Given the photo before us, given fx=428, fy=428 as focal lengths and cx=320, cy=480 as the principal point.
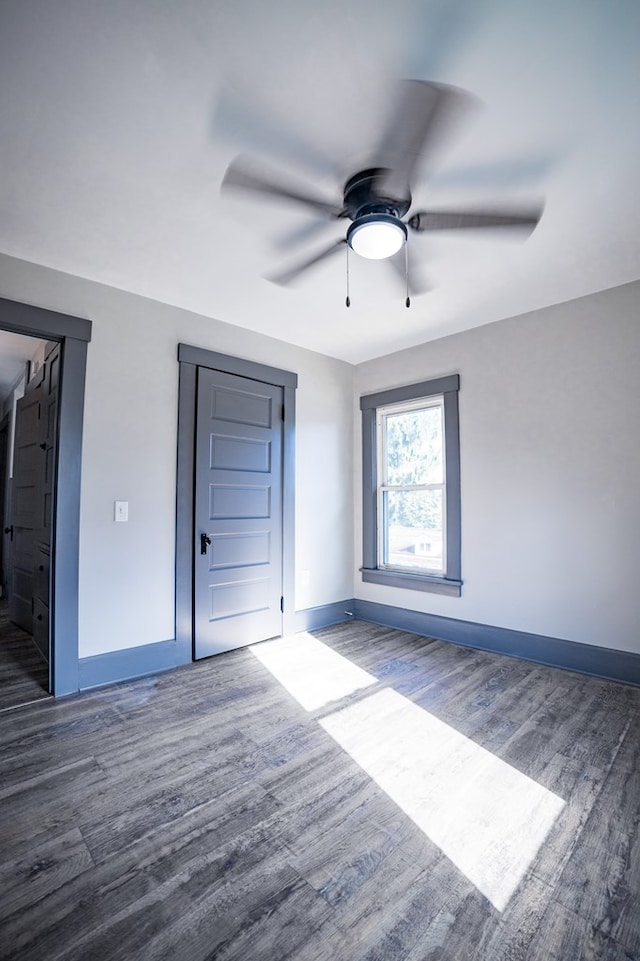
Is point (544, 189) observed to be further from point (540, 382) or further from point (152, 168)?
point (152, 168)

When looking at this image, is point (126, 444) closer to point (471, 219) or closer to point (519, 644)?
point (471, 219)

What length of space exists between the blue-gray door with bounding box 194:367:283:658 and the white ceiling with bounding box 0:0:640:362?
105 centimetres

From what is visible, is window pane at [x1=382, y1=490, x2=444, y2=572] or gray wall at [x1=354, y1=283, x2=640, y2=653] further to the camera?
window pane at [x1=382, y1=490, x2=444, y2=572]

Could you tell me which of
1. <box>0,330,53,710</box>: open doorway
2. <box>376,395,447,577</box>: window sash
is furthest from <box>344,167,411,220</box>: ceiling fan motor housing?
<box>0,330,53,710</box>: open doorway

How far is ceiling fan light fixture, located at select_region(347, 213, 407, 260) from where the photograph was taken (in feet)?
6.15

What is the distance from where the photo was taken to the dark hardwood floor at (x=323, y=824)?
1191 mm

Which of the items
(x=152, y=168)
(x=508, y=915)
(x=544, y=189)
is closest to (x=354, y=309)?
(x=544, y=189)

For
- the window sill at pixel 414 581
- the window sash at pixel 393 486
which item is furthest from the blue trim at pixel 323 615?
the window sash at pixel 393 486

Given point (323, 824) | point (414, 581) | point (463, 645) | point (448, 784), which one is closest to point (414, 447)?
point (414, 581)

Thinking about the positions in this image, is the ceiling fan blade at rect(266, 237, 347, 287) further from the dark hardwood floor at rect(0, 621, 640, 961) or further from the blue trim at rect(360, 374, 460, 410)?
the dark hardwood floor at rect(0, 621, 640, 961)

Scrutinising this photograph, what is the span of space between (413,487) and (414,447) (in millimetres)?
388

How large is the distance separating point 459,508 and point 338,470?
127 centimetres

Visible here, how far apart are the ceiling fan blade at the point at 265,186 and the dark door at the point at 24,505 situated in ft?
8.79

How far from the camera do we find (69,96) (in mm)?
1560
